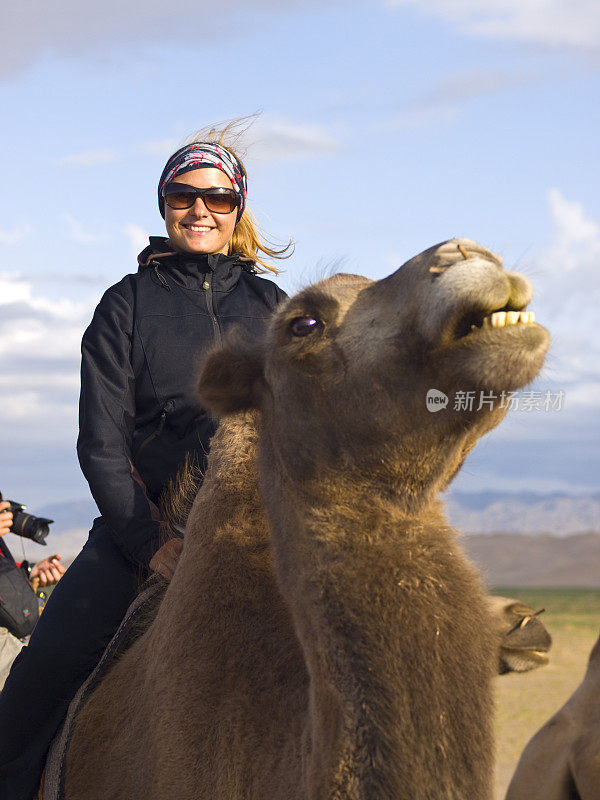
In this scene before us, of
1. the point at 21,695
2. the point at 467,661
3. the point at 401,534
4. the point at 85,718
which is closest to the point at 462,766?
the point at 467,661

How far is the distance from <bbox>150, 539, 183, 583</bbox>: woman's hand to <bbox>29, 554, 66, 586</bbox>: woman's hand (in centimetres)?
317

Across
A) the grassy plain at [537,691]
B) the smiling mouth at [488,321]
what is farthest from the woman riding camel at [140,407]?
the grassy plain at [537,691]

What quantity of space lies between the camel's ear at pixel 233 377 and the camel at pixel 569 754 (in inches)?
65.8

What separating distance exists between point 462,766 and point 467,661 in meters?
0.30

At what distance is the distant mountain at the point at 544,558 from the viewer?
141625mm

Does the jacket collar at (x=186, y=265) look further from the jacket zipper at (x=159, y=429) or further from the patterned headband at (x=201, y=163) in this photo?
the jacket zipper at (x=159, y=429)

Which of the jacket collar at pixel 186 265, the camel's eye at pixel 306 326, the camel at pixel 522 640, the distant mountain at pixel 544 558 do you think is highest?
the distant mountain at pixel 544 558

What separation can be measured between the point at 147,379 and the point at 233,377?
94 cm

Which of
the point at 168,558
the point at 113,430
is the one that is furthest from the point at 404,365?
the point at 113,430

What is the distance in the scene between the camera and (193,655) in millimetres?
3797

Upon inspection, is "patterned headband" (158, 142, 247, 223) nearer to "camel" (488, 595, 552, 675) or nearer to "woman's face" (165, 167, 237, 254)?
"woman's face" (165, 167, 237, 254)

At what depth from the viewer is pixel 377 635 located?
314 centimetres

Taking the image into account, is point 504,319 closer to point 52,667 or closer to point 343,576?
point 343,576

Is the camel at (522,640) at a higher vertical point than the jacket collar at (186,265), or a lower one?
lower
